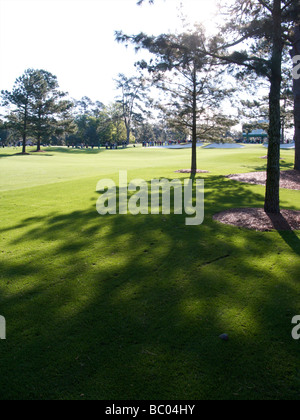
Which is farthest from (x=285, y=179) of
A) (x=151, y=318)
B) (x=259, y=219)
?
(x=151, y=318)

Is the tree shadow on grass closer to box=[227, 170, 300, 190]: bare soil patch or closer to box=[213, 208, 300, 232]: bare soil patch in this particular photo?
box=[213, 208, 300, 232]: bare soil patch

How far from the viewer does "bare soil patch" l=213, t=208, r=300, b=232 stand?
7355mm

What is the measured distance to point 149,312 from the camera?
3920mm

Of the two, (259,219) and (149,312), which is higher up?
(259,219)

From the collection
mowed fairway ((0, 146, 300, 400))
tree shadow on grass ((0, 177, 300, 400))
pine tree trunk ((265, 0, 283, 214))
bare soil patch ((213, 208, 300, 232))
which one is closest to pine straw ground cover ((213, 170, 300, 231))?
bare soil patch ((213, 208, 300, 232))

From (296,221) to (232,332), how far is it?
17.1 ft

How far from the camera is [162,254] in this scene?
19.1 feet

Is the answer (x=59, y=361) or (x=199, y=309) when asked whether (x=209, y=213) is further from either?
(x=59, y=361)

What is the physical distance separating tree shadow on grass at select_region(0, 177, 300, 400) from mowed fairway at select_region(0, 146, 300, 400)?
0.01m

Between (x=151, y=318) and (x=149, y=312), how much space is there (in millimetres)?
133

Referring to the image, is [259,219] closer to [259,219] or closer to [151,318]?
[259,219]

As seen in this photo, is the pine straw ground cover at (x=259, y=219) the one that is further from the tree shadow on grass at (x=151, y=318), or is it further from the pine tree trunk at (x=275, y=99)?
the pine tree trunk at (x=275, y=99)
